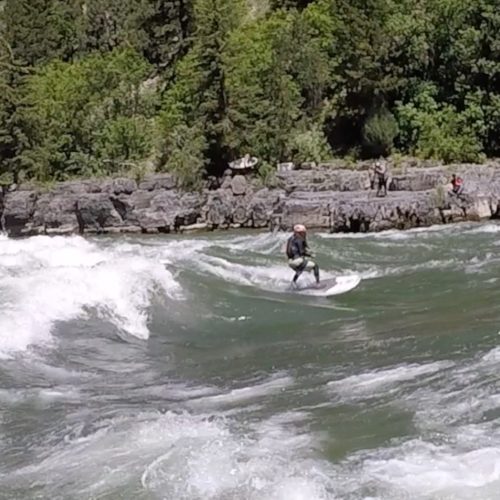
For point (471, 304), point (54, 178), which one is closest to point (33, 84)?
point (54, 178)

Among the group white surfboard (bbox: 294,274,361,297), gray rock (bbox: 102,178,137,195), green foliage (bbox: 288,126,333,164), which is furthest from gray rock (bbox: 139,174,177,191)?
white surfboard (bbox: 294,274,361,297)

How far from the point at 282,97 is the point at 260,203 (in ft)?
28.1

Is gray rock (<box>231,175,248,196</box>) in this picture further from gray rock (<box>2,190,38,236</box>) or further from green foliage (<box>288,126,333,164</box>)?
gray rock (<box>2,190,38,236</box>)

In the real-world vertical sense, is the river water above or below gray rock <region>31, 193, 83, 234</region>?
below

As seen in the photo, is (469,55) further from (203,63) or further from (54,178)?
(54,178)

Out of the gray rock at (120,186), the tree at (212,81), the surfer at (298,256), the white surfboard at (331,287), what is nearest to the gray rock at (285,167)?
the tree at (212,81)

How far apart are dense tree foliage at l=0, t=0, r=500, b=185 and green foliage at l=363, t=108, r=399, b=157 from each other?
0.05 meters

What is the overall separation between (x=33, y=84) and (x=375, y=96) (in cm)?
1879

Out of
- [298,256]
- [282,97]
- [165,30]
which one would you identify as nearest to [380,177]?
[282,97]

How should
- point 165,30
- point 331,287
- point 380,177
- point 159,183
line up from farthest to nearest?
point 165,30 → point 159,183 → point 380,177 → point 331,287

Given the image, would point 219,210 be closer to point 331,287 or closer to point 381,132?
point 381,132

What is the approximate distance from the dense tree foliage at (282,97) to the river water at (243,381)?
19162mm

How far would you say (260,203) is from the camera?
36.7m

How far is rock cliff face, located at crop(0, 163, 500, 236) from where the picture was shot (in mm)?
32125
